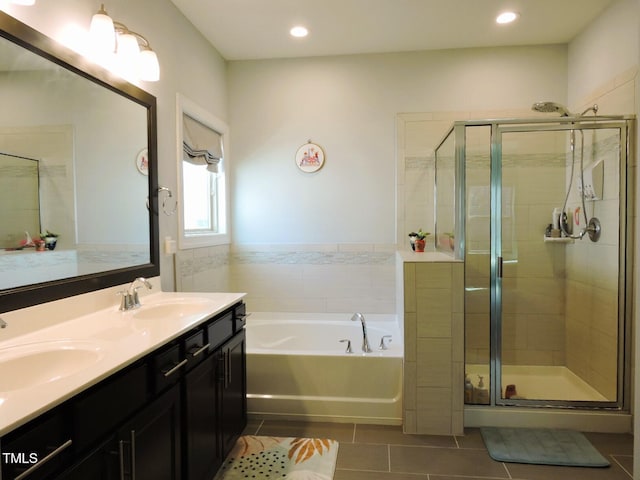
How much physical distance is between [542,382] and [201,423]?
2.31m

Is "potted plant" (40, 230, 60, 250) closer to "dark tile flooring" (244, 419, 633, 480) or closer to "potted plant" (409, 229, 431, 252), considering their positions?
"dark tile flooring" (244, 419, 633, 480)

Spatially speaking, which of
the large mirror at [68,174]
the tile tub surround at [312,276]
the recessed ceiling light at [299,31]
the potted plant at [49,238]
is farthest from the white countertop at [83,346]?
the recessed ceiling light at [299,31]

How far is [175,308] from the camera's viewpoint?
2.07 meters

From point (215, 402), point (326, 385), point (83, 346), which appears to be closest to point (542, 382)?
point (326, 385)

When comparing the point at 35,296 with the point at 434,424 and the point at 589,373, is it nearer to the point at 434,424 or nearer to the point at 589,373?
the point at 434,424

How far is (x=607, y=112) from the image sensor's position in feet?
8.64

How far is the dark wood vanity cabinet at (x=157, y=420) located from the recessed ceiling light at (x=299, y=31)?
2127mm

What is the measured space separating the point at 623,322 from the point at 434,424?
135 centimetres

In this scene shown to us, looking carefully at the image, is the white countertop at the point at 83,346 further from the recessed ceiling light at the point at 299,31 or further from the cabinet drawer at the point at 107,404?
the recessed ceiling light at the point at 299,31

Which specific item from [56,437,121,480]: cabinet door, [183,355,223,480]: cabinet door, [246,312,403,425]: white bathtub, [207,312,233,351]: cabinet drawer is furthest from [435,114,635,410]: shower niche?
[56,437,121,480]: cabinet door

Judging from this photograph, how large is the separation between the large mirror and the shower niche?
1.93 m

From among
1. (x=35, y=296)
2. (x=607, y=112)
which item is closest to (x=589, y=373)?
(x=607, y=112)

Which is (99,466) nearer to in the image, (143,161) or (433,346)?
(143,161)

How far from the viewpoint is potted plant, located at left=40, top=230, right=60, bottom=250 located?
5.16 feet
